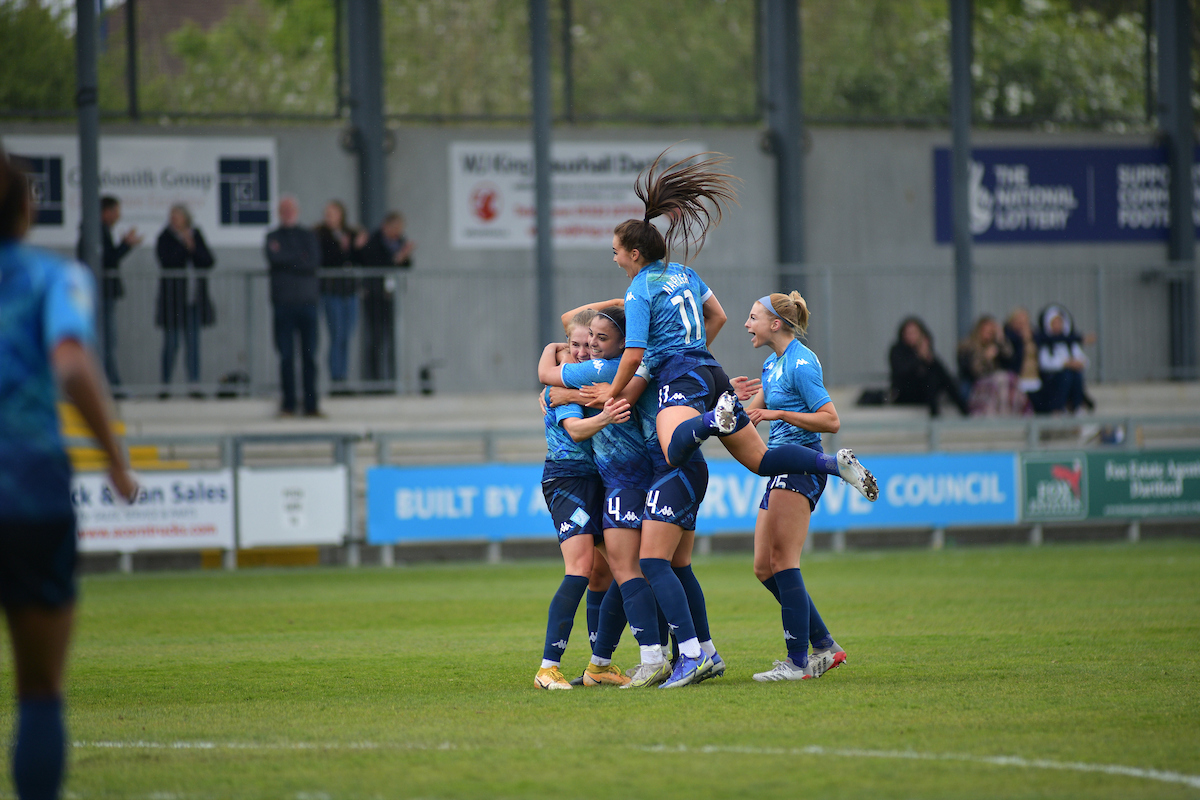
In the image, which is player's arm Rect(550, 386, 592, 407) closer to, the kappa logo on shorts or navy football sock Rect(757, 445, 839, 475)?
navy football sock Rect(757, 445, 839, 475)

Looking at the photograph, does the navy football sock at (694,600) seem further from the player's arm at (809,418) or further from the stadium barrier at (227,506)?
the stadium barrier at (227,506)

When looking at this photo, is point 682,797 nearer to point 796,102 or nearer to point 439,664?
point 439,664

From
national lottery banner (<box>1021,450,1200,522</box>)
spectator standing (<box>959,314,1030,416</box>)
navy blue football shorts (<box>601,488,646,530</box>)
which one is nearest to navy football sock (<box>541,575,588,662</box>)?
navy blue football shorts (<box>601,488,646,530</box>)

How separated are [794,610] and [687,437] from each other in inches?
49.9

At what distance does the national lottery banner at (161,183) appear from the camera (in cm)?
2188

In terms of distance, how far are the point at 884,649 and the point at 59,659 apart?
19.8 ft

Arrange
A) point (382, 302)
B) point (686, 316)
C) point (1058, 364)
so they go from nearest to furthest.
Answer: point (686, 316), point (382, 302), point (1058, 364)

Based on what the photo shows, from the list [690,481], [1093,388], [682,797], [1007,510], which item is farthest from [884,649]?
[1093,388]

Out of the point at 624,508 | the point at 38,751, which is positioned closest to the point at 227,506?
the point at 624,508

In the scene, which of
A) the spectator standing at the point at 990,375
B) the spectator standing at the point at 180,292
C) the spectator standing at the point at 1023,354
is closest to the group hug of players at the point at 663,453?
the spectator standing at the point at 180,292

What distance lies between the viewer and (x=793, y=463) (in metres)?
7.41

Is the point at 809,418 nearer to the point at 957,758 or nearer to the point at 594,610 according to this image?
the point at 594,610

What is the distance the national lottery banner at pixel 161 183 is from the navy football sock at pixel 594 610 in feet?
52.4

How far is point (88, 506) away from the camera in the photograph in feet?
53.1
